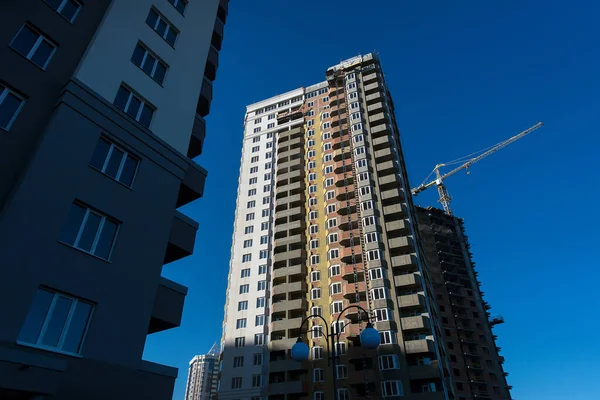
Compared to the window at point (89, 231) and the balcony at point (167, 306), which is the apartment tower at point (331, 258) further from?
the window at point (89, 231)

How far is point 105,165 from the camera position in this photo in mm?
13531

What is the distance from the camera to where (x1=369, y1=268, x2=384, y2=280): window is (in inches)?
2053

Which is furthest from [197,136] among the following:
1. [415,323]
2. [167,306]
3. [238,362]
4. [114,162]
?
[238,362]

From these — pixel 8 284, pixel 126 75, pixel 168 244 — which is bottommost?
pixel 8 284

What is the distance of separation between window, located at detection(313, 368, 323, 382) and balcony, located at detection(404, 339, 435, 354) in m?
12.5

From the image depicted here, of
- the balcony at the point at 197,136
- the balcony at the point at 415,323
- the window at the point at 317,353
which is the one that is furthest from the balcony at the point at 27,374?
the window at the point at 317,353

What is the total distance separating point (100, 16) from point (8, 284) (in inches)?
461

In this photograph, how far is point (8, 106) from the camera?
12086 millimetres

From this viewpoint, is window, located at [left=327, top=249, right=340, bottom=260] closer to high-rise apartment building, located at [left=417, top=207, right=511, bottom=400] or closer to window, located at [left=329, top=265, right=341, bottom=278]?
window, located at [left=329, top=265, right=341, bottom=278]

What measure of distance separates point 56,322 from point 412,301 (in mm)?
45103

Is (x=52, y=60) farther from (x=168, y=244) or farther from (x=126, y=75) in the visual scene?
A: (x=168, y=244)

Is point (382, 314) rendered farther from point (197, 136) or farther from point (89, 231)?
point (89, 231)

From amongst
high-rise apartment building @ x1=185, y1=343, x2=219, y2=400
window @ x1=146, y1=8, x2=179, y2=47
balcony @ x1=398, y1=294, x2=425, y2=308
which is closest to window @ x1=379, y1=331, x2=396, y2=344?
balcony @ x1=398, y1=294, x2=425, y2=308

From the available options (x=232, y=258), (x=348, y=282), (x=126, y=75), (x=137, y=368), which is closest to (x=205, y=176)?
(x=126, y=75)
